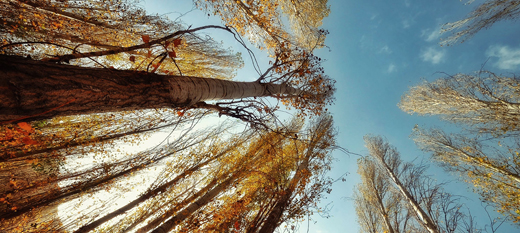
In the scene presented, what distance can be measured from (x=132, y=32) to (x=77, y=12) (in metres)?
1.14

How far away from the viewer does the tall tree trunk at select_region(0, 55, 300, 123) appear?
1.13 meters

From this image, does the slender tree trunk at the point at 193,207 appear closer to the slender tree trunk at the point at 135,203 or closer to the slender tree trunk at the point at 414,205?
the slender tree trunk at the point at 135,203

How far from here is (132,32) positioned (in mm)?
5086

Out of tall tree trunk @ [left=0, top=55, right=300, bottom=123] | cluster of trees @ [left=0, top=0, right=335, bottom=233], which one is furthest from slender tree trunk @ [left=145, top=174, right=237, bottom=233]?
tall tree trunk @ [left=0, top=55, right=300, bottom=123]

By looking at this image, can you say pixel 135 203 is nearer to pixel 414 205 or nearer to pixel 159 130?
pixel 159 130

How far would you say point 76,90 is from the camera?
1.38 metres

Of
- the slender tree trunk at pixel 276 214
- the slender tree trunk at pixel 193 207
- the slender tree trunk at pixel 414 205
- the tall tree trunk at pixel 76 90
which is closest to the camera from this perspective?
the tall tree trunk at pixel 76 90

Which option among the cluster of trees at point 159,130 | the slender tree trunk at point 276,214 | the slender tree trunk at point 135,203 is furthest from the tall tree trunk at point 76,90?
the slender tree trunk at point 135,203

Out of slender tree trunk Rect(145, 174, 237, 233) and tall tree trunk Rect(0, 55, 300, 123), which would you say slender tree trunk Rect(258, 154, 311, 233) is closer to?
tall tree trunk Rect(0, 55, 300, 123)

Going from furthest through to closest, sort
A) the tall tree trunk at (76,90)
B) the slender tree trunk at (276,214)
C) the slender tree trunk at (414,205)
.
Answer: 1. the slender tree trunk at (414,205)
2. the slender tree trunk at (276,214)
3. the tall tree trunk at (76,90)

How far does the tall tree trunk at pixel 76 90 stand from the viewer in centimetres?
113

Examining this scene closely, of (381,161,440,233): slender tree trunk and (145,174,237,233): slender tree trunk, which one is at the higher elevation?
(381,161,440,233): slender tree trunk

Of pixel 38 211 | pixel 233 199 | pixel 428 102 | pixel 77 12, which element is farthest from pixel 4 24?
pixel 428 102

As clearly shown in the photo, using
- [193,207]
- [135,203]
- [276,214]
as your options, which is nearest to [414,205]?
[276,214]
